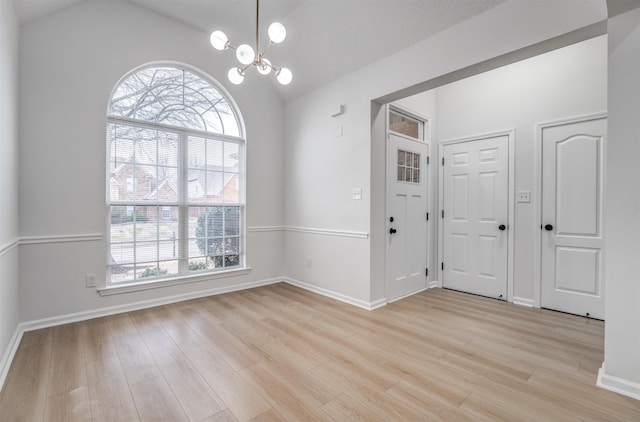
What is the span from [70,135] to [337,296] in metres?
3.32

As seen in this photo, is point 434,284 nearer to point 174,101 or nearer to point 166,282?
point 166,282

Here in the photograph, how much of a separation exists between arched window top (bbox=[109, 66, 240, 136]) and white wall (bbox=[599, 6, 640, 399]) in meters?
3.80

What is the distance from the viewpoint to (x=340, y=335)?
8.82 ft

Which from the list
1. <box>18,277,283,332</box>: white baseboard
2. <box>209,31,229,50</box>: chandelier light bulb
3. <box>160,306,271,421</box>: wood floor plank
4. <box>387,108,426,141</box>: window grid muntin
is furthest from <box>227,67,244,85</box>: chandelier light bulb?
<box>18,277,283,332</box>: white baseboard

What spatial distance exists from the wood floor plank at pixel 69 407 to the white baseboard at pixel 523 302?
4.10 meters

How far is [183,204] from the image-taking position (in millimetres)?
3668

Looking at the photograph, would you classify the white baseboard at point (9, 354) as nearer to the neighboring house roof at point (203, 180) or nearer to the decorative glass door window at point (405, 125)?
the neighboring house roof at point (203, 180)

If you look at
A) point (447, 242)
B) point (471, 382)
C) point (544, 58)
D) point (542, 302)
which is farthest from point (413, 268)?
point (544, 58)

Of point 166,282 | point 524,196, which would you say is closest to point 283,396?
point 166,282

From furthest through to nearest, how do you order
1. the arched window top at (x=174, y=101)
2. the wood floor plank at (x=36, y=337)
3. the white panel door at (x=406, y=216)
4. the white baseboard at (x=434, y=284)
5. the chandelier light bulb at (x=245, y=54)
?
the white baseboard at (x=434, y=284) < the white panel door at (x=406, y=216) < the arched window top at (x=174, y=101) < the wood floor plank at (x=36, y=337) < the chandelier light bulb at (x=245, y=54)

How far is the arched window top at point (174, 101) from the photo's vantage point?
331 centimetres

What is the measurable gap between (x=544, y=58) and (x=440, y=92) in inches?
47.0

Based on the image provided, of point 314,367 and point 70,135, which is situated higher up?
A: point 70,135

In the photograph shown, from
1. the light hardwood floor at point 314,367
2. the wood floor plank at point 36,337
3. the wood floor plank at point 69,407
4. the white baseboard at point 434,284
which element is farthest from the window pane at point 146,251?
the white baseboard at point 434,284
